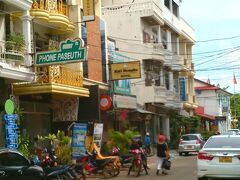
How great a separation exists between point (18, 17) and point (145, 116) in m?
19.2

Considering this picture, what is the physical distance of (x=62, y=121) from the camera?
25781 mm

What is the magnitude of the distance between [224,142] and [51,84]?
858 cm

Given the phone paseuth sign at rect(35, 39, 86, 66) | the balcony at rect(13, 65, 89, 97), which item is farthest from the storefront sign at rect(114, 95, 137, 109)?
the phone paseuth sign at rect(35, 39, 86, 66)

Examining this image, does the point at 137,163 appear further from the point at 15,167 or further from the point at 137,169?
the point at 15,167

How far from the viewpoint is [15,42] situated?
64.7ft

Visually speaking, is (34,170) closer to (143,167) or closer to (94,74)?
(143,167)

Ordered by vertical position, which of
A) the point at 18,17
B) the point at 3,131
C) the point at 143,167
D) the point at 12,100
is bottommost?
the point at 143,167

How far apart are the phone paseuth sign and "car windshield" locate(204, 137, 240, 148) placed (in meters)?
6.24

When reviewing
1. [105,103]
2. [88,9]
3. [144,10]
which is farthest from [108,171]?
[144,10]

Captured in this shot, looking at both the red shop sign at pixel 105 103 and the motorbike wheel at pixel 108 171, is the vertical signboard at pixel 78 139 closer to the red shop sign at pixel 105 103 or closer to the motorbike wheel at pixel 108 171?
the motorbike wheel at pixel 108 171

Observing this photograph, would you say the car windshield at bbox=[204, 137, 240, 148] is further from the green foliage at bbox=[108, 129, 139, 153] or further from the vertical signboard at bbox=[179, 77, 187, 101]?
the vertical signboard at bbox=[179, 77, 187, 101]

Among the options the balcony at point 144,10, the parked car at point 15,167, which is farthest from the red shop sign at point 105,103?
the parked car at point 15,167

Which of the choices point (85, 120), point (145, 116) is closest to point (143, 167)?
point (85, 120)

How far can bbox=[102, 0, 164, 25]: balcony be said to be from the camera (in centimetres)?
3894
